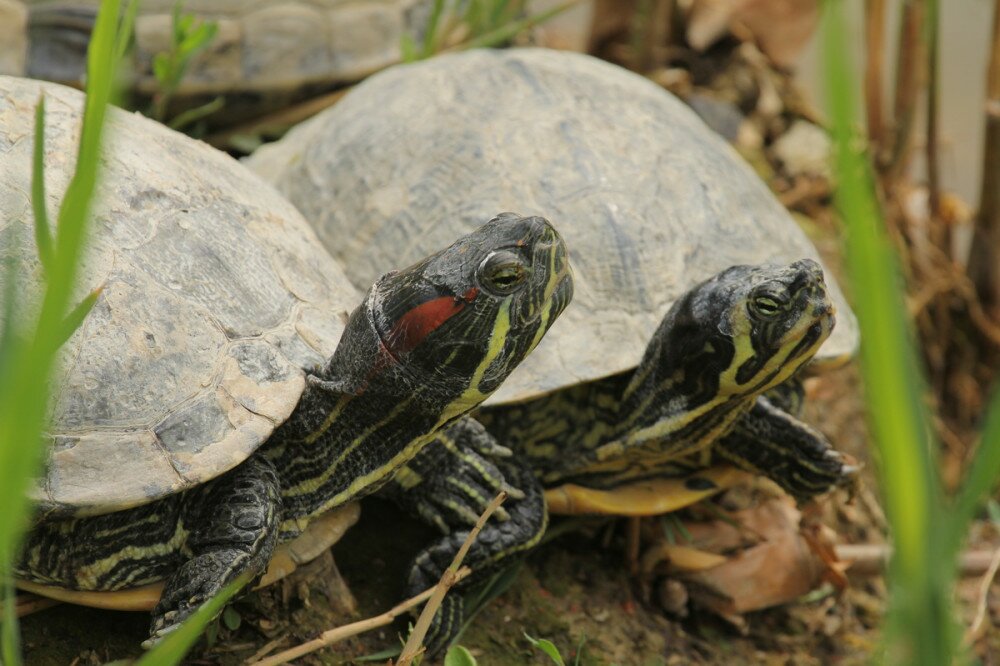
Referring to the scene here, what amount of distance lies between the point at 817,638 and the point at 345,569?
1.36 metres

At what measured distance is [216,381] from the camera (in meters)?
1.98

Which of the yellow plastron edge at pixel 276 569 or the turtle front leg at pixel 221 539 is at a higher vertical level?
the turtle front leg at pixel 221 539

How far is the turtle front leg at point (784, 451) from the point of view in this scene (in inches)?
102

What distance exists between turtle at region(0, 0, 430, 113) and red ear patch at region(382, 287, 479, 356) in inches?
77.3

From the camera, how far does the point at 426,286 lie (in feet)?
6.32

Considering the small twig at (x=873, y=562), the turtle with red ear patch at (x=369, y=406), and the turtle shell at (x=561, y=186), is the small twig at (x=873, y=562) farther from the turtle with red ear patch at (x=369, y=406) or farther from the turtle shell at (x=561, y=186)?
the turtle with red ear patch at (x=369, y=406)

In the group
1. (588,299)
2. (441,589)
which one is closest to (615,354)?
(588,299)

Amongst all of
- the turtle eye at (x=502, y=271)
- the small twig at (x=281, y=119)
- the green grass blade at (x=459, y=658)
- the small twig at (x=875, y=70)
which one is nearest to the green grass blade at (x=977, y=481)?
the turtle eye at (x=502, y=271)

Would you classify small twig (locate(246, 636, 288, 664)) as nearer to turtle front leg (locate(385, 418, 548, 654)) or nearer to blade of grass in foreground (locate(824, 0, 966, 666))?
turtle front leg (locate(385, 418, 548, 654))

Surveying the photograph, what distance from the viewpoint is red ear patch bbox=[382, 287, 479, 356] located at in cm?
189

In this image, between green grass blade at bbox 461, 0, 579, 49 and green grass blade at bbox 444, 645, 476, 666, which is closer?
green grass blade at bbox 444, 645, 476, 666

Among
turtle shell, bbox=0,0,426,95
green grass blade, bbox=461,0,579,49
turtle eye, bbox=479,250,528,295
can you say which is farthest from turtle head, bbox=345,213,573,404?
turtle shell, bbox=0,0,426,95

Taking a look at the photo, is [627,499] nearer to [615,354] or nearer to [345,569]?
[615,354]

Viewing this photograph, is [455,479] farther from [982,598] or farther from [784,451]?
[982,598]
